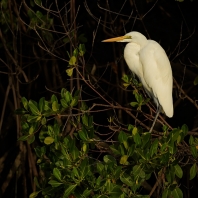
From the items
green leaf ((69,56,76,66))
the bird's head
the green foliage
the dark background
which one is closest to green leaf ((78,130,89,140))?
the green foliage

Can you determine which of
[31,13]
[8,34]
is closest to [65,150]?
[31,13]

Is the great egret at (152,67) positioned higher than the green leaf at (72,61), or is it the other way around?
the green leaf at (72,61)

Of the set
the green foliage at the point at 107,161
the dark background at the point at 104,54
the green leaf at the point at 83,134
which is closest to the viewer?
the green foliage at the point at 107,161

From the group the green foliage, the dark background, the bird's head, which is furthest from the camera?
the dark background

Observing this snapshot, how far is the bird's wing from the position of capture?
11.1 ft

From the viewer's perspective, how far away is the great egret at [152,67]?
11.0ft

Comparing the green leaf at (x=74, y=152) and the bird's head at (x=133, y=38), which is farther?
the bird's head at (x=133, y=38)

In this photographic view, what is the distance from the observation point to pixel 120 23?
14.1ft

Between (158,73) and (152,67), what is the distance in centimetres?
4

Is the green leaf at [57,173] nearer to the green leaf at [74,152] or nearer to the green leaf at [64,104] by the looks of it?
the green leaf at [74,152]

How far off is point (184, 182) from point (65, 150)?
194 cm

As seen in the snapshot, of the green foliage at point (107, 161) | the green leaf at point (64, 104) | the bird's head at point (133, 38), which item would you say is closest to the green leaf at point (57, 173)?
the green foliage at point (107, 161)

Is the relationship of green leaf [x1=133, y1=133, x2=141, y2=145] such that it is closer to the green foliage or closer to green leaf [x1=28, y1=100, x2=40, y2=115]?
the green foliage

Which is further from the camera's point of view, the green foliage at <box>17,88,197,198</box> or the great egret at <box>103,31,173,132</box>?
the great egret at <box>103,31,173,132</box>
